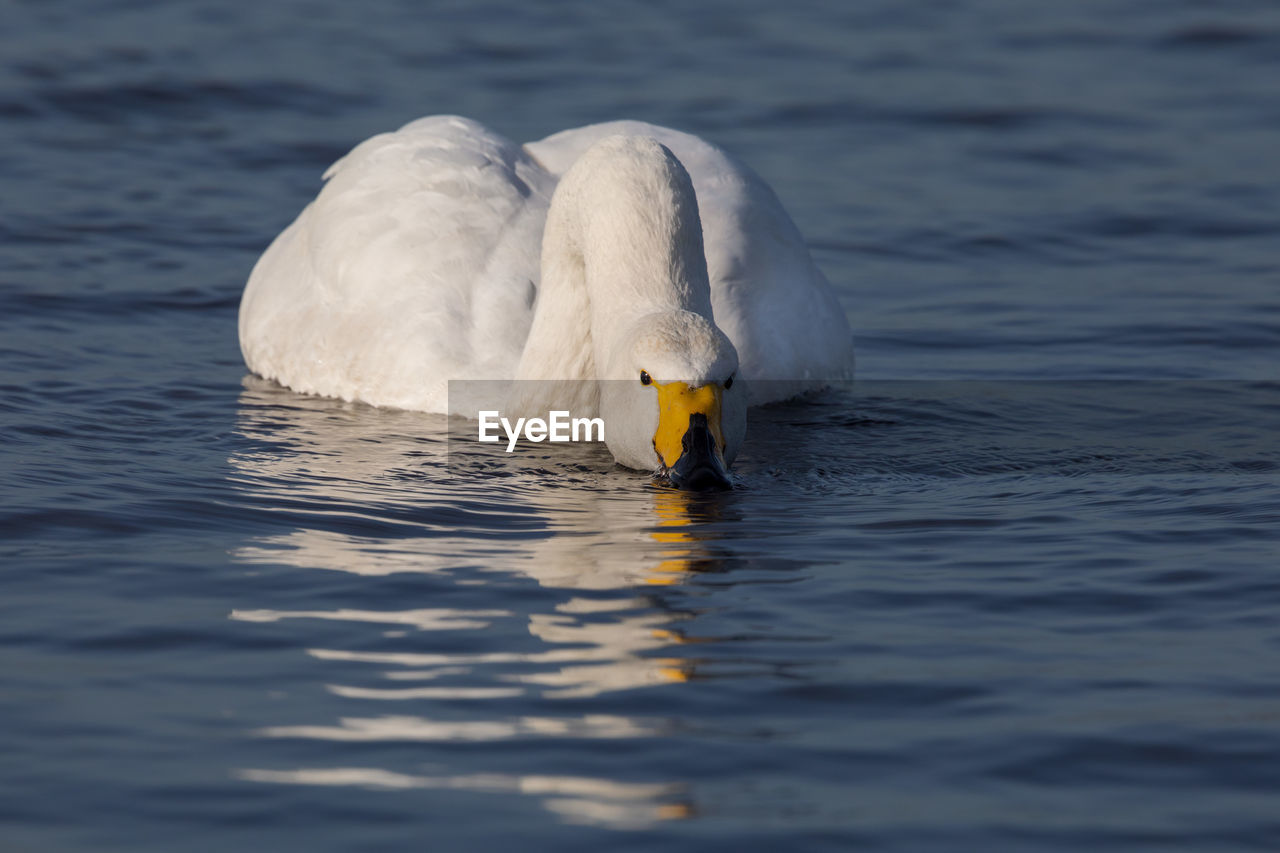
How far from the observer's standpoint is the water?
4.75 metres

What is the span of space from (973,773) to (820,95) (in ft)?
44.3

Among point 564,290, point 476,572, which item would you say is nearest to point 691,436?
point 476,572

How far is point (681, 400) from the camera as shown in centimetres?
725

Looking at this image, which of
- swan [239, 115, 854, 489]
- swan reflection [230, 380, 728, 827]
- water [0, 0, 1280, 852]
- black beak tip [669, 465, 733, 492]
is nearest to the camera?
water [0, 0, 1280, 852]

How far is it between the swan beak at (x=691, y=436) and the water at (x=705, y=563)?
21 centimetres

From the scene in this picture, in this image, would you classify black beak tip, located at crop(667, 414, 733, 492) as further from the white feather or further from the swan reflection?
the white feather

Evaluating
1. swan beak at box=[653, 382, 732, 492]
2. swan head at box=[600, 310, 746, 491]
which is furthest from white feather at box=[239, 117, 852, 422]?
swan beak at box=[653, 382, 732, 492]

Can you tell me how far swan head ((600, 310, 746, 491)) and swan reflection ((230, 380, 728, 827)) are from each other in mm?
207

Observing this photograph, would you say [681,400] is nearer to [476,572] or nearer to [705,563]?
[705,563]

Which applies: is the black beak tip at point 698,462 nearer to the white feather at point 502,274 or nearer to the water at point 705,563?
the water at point 705,563

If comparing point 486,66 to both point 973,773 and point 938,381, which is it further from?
point 973,773

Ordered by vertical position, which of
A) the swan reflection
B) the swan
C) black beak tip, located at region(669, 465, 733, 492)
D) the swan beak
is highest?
the swan

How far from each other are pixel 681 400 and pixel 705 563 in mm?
Result: 765

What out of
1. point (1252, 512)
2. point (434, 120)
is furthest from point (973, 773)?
point (434, 120)
